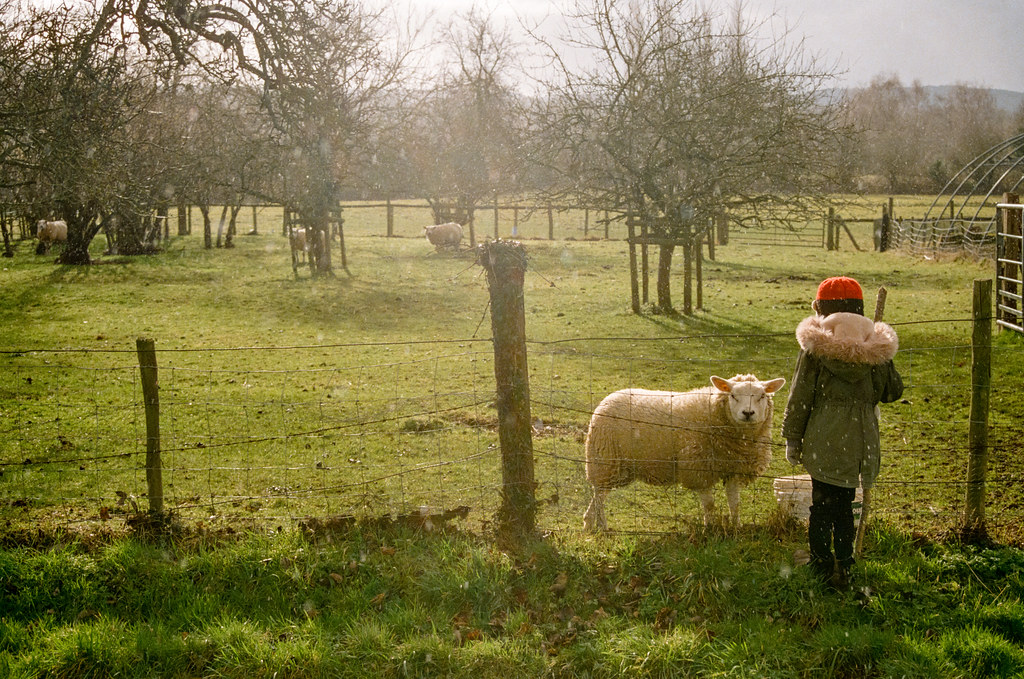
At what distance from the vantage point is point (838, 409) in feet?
16.2

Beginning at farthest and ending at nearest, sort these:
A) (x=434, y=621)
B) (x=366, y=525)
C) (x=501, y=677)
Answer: (x=366, y=525)
(x=434, y=621)
(x=501, y=677)

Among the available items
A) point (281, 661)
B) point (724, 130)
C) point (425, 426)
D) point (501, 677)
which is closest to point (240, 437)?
point (425, 426)

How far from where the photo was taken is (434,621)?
486 cm

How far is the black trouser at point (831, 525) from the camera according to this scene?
501 centimetres

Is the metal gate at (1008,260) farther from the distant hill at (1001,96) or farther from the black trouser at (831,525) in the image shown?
the distant hill at (1001,96)

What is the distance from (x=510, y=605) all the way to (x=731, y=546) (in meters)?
1.64

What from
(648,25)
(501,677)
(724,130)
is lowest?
(501,677)

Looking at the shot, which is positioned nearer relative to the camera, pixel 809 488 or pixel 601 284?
pixel 809 488

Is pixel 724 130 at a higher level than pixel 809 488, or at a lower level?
higher

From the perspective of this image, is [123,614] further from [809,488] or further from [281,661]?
[809,488]

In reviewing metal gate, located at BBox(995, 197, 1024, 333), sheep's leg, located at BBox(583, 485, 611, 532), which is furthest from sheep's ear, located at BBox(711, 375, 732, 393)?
metal gate, located at BBox(995, 197, 1024, 333)

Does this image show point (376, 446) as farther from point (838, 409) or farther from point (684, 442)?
point (838, 409)

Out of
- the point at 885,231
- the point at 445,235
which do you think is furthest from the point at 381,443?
the point at 885,231

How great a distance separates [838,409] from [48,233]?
31.8 metres
